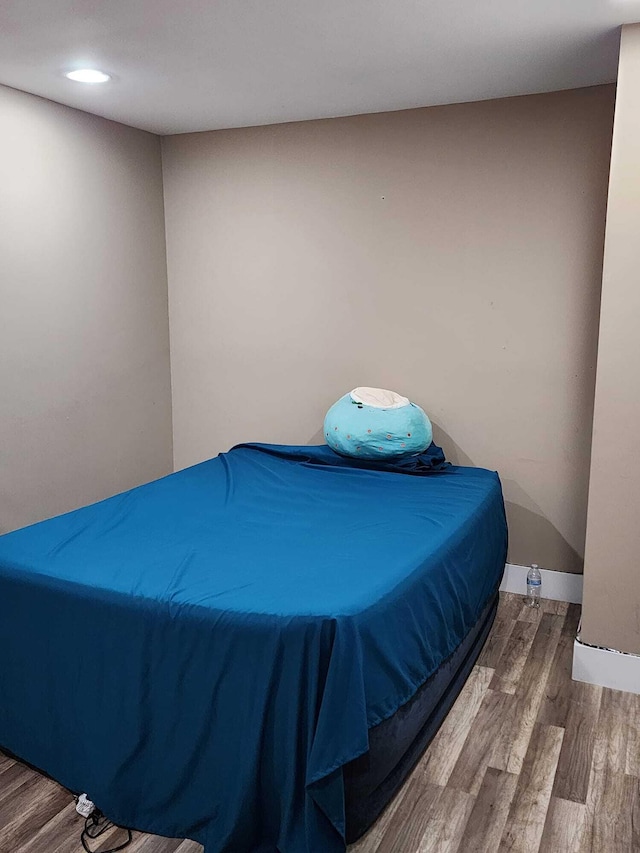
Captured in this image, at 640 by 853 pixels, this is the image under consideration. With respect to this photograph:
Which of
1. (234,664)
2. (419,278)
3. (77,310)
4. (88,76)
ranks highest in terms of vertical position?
(88,76)

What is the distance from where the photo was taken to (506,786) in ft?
7.63

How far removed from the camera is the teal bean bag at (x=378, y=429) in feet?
11.7

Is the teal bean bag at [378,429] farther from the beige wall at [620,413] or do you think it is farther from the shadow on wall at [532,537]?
the beige wall at [620,413]

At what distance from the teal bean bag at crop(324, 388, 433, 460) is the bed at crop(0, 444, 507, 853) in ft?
2.47

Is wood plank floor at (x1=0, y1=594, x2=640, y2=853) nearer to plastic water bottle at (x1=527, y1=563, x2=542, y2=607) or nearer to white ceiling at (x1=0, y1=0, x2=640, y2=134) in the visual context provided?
plastic water bottle at (x1=527, y1=563, x2=542, y2=607)

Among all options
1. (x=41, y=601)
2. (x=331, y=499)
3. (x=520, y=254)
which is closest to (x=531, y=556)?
(x=331, y=499)

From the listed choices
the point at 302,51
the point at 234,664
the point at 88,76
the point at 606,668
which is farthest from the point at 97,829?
the point at 88,76

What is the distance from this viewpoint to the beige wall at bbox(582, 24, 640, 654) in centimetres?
270

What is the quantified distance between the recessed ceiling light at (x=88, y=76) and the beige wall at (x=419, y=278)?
3.48ft

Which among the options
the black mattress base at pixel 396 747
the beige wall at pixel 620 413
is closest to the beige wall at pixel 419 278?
the beige wall at pixel 620 413

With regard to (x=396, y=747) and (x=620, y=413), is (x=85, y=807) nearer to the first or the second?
(x=396, y=747)

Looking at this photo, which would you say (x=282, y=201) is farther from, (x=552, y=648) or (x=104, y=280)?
(x=552, y=648)

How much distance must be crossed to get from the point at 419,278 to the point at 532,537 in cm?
140

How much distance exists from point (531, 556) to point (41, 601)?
240 cm
